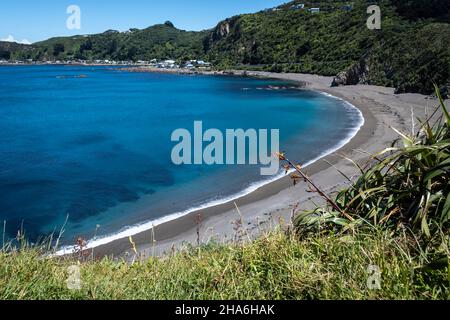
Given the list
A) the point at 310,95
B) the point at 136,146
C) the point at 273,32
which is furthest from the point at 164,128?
the point at 273,32

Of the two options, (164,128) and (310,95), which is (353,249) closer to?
(164,128)

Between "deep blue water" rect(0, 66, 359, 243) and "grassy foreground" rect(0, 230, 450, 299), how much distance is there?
10902 millimetres

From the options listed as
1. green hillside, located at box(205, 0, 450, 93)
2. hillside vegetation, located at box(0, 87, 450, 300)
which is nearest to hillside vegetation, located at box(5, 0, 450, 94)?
green hillside, located at box(205, 0, 450, 93)

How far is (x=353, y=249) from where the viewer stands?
3355 mm

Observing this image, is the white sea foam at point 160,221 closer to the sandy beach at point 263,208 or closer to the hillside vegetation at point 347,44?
the sandy beach at point 263,208

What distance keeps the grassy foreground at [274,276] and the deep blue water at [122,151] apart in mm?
10902

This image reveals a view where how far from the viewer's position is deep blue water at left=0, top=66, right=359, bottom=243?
17156 millimetres

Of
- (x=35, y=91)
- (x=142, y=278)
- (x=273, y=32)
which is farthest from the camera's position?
(x=273, y=32)

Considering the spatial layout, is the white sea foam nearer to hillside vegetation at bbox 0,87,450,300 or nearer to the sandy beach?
the sandy beach

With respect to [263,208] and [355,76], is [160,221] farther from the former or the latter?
[355,76]

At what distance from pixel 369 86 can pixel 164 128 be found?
34963 mm

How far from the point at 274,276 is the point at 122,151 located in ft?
88.1

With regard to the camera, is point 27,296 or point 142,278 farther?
point 142,278
